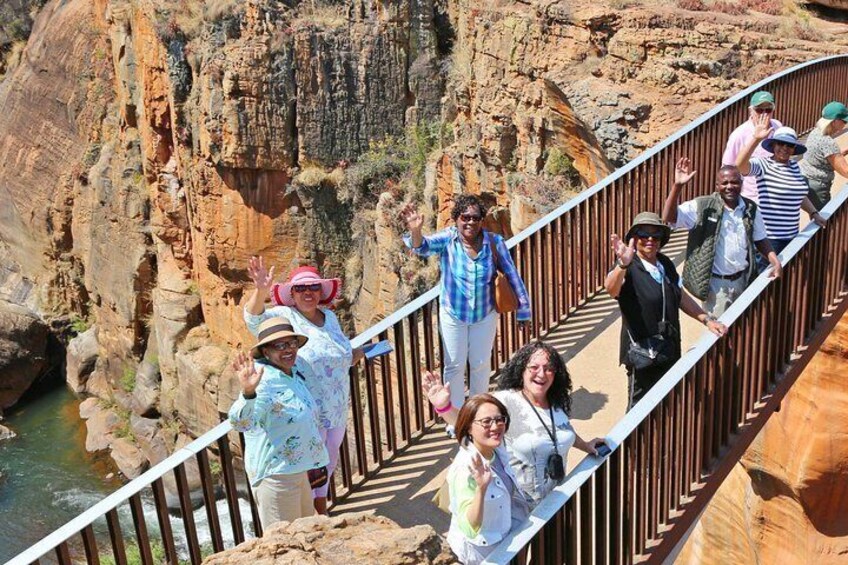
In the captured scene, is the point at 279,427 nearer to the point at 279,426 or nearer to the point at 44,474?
the point at 279,426

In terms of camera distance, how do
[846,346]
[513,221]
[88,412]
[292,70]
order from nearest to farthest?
[846,346] → [513,221] → [292,70] → [88,412]

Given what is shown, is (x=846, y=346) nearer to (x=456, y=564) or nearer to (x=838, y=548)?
(x=838, y=548)

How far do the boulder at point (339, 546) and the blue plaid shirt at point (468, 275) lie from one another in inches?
86.8

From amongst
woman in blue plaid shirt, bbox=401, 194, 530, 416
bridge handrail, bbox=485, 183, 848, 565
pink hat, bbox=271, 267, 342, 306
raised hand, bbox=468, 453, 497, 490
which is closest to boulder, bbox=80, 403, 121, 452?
woman in blue plaid shirt, bbox=401, 194, 530, 416

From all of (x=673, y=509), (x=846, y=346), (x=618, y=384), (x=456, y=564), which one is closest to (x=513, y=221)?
(x=846, y=346)

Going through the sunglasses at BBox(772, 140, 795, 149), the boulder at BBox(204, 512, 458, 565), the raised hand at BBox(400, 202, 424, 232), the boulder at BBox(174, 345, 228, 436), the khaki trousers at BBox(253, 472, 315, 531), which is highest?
the sunglasses at BBox(772, 140, 795, 149)

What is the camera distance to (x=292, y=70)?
71.9ft

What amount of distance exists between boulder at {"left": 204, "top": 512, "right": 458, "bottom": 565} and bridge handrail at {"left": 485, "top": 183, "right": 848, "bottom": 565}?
0.35 m

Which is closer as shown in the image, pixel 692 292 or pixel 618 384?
pixel 692 292

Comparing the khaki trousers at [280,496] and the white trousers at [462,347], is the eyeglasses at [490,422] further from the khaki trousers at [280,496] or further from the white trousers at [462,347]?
the white trousers at [462,347]

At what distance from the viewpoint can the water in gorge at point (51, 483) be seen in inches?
901

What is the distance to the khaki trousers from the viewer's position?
185 inches

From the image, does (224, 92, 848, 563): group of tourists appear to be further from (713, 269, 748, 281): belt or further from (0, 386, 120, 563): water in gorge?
(0, 386, 120, 563): water in gorge

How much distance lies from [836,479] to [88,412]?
25.0m
